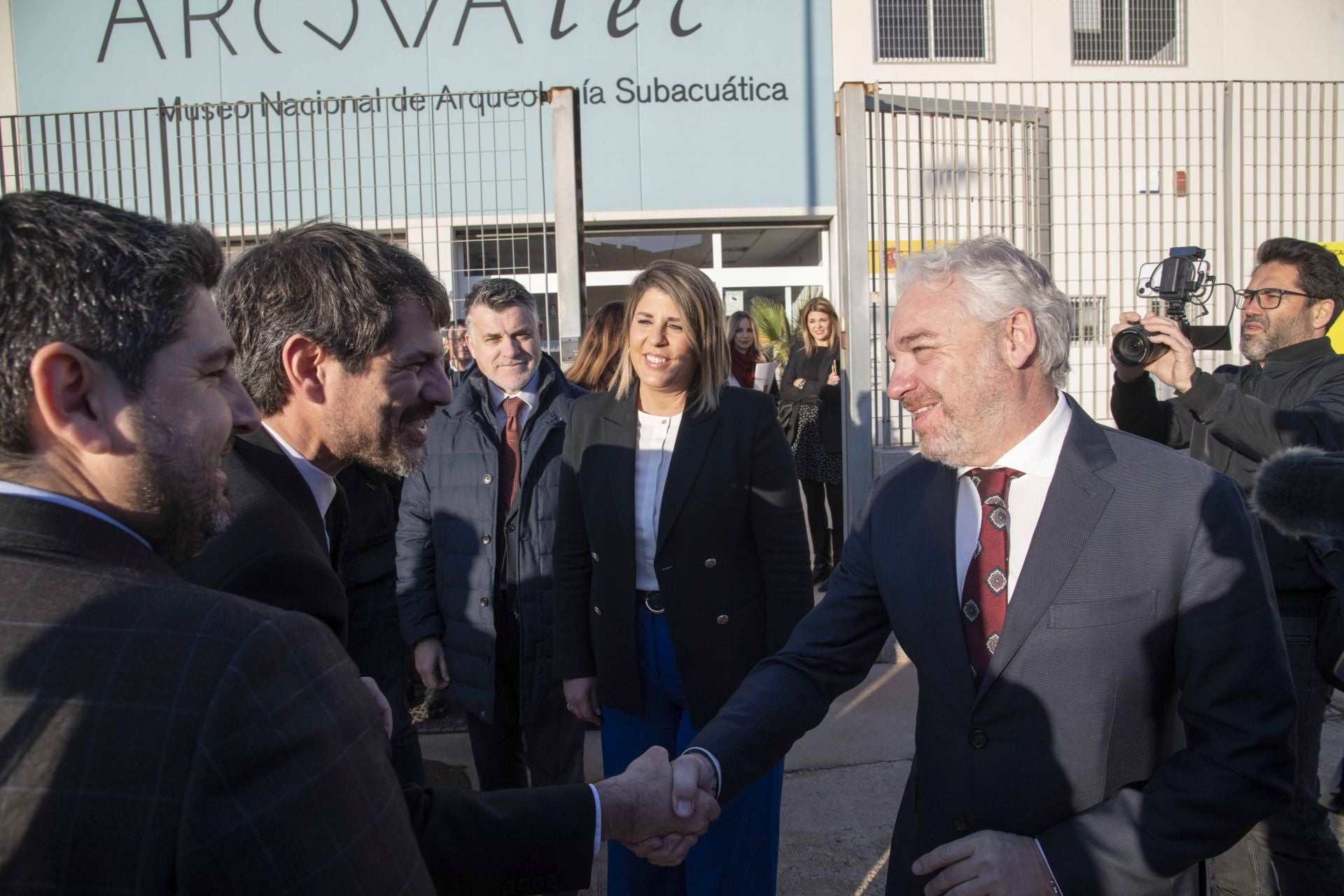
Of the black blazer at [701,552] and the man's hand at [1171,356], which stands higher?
the man's hand at [1171,356]

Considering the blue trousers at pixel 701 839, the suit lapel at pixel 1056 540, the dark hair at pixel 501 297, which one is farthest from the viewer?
the dark hair at pixel 501 297

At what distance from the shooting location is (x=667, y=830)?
1.95m

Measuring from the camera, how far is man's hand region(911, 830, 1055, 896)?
1.63 meters

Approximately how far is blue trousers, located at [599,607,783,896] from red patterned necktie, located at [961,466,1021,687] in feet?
3.58

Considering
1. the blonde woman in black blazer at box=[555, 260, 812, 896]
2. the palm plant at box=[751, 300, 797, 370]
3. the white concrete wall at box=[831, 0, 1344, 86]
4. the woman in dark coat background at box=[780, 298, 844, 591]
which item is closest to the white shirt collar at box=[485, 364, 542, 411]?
the blonde woman in black blazer at box=[555, 260, 812, 896]

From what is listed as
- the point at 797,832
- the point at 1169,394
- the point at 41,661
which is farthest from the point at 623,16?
the point at 41,661

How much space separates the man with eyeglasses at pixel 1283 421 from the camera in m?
2.80

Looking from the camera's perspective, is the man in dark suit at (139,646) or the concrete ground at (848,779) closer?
the man in dark suit at (139,646)

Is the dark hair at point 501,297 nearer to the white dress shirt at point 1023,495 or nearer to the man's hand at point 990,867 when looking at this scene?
the white dress shirt at point 1023,495

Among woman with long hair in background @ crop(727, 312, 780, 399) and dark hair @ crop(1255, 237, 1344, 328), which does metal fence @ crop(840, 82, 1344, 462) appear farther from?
woman with long hair in background @ crop(727, 312, 780, 399)

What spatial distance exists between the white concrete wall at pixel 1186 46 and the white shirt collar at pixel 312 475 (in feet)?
36.9

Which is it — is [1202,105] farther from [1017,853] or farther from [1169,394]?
[1017,853]

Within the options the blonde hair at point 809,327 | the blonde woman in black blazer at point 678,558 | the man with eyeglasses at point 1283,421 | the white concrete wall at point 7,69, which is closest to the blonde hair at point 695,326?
the blonde woman in black blazer at point 678,558

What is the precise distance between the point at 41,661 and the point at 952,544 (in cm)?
155
